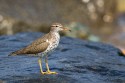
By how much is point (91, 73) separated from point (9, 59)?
93.4 inches

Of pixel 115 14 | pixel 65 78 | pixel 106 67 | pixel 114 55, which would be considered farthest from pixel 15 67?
pixel 115 14

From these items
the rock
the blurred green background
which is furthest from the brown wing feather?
the blurred green background

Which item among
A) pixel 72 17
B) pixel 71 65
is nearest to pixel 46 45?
pixel 71 65

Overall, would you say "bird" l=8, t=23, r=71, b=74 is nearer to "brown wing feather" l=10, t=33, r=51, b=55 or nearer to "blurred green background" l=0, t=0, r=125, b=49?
"brown wing feather" l=10, t=33, r=51, b=55

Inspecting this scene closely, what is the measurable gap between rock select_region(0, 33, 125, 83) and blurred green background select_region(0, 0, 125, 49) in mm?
7416

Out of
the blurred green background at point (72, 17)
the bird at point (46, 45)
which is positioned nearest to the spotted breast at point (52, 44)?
the bird at point (46, 45)

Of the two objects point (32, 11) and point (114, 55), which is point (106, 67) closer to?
point (114, 55)

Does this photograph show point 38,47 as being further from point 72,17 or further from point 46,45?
point 72,17

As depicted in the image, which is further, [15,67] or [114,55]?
[114,55]

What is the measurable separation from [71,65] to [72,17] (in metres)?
16.2

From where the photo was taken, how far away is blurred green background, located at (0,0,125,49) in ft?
76.7

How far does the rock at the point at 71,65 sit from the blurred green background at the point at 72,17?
7416mm

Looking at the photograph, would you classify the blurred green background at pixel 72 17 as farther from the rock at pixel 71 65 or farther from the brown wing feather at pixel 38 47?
the brown wing feather at pixel 38 47

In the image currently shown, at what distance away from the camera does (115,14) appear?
30812mm
